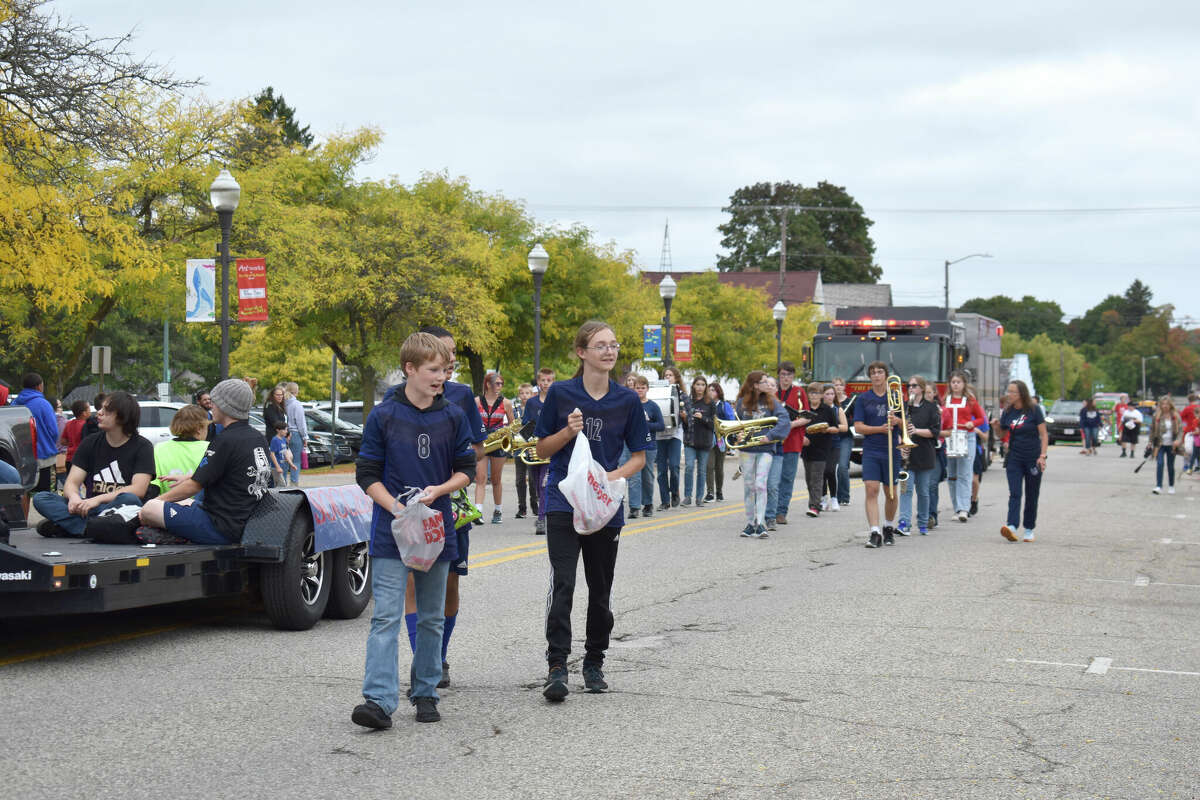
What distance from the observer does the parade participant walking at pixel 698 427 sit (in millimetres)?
19500

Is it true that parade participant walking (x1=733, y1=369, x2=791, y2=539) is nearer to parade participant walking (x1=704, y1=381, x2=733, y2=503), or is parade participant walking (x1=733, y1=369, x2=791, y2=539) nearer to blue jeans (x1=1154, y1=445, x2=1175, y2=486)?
parade participant walking (x1=704, y1=381, x2=733, y2=503)

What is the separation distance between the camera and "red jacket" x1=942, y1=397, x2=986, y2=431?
58.1ft

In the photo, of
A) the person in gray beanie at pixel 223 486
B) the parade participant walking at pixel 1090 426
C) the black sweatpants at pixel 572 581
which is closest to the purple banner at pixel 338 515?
the person in gray beanie at pixel 223 486

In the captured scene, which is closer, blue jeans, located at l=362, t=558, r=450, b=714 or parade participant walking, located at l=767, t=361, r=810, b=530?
blue jeans, located at l=362, t=558, r=450, b=714

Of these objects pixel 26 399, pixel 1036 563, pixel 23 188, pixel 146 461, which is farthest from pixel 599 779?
pixel 23 188

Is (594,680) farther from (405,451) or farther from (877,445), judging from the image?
(877,445)

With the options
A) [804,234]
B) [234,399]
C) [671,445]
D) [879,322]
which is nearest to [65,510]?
[234,399]

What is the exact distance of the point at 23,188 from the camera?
19.3m

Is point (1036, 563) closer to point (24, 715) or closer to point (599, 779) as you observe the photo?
point (599, 779)

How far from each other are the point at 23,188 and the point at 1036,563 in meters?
14.7

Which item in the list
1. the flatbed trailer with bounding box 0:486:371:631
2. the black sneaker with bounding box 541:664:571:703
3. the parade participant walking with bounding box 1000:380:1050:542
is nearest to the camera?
the black sneaker with bounding box 541:664:571:703

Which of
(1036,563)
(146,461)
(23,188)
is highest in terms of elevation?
(23,188)

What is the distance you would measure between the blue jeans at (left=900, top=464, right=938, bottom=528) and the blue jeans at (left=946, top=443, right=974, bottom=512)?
1831 mm

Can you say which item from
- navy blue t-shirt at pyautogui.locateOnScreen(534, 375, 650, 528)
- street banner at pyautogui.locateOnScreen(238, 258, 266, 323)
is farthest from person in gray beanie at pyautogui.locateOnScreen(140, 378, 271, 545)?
street banner at pyautogui.locateOnScreen(238, 258, 266, 323)
